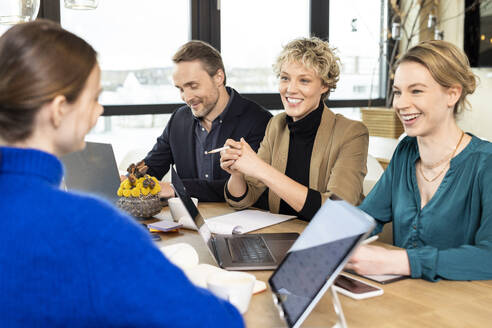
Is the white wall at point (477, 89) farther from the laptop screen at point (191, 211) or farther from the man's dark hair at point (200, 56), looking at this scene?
the laptop screen at point (191, 211)

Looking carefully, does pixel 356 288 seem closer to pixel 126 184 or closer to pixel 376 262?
pixel 376 262

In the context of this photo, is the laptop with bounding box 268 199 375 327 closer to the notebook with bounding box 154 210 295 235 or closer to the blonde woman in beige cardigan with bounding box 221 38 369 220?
the notebook with bounding box 154 210 295 235

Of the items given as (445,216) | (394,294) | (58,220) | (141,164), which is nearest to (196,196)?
(141,164)

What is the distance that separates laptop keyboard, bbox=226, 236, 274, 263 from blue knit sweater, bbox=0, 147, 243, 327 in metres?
0.73

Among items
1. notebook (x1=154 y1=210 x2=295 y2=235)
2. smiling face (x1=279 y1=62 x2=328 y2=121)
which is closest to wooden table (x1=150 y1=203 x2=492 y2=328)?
notebook (x1=154 y1=210 x2=295 y2=235)

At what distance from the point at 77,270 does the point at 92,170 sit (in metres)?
1.36

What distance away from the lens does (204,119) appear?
2768mm

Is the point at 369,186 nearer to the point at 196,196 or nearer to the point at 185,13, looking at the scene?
the point at 196,196

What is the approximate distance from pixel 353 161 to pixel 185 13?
7.74 ft

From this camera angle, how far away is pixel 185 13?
3920 mm

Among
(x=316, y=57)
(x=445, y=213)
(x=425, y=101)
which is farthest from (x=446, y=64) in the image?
(x=316, y=57)

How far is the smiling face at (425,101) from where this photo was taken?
160 cm

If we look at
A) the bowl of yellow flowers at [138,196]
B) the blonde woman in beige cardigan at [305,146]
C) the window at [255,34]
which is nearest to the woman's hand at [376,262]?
the blonde woman in beige cardigan at [305,146]

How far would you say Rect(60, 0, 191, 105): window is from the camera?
11.7 feet
